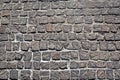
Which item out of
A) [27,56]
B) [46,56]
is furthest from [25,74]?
[46,56]

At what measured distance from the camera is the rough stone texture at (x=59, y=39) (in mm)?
2707

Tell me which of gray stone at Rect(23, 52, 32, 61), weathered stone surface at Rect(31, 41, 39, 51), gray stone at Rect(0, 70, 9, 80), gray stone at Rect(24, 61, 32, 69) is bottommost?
gray stone at Rect(0, 70, 9, 80)

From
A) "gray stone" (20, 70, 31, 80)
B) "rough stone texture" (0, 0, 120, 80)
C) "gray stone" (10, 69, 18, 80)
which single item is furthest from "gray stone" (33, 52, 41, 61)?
"gray stone" (10, 69, 18, 80)

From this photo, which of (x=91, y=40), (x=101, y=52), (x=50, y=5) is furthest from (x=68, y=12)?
(x=101, y=52)

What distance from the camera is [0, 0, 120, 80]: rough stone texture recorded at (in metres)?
2.71

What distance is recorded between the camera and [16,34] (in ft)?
9.34

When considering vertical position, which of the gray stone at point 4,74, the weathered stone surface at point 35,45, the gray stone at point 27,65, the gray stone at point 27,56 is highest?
the weathered stone surface at point 35,45

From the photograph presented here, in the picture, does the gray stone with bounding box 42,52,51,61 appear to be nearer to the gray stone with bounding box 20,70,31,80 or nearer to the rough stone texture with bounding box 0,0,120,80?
the rough stone texture with bounding box 0,0,120,80

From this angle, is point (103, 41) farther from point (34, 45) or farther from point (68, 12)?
point (34, 45)

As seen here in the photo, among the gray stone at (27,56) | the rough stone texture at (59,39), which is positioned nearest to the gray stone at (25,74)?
the rough stone texture at (59,39)

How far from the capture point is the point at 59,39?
9.19ft

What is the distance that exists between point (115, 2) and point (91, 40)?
1.88ft

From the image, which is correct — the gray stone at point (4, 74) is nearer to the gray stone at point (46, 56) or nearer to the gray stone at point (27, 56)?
the gray stone at point (27, 56)

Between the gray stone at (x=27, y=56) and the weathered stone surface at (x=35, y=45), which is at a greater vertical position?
the weathered stone surface at (x=35, y=45)
